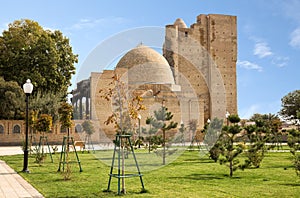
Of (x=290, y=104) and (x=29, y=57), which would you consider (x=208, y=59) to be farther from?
(x=29, y=57)

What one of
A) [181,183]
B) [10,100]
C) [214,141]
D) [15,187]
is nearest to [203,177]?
[181,183]

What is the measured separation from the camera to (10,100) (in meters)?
28.6

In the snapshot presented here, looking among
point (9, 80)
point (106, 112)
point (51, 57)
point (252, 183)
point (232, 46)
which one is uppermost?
point (232, 46)

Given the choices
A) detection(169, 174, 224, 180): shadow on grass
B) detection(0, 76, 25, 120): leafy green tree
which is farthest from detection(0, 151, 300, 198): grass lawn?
detection(0, 76, 25, 120): leafy green tree

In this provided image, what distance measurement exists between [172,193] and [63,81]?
86.6 ft

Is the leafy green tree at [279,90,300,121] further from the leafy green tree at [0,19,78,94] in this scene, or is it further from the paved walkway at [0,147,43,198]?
the paved walkway at [0,147,43,198]

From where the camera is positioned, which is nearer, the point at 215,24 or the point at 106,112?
the point at 106,112

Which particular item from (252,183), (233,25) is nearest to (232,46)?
(233,25)

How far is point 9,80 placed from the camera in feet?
101

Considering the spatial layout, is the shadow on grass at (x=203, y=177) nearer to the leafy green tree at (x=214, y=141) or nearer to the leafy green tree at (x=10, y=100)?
the leafy green tree at (x=214, y=141)

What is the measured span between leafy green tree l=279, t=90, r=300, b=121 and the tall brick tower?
5.91 meters

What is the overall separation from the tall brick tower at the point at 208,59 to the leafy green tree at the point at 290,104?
5.91 meters

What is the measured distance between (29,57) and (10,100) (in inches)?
164

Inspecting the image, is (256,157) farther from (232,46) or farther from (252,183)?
(232,46)
